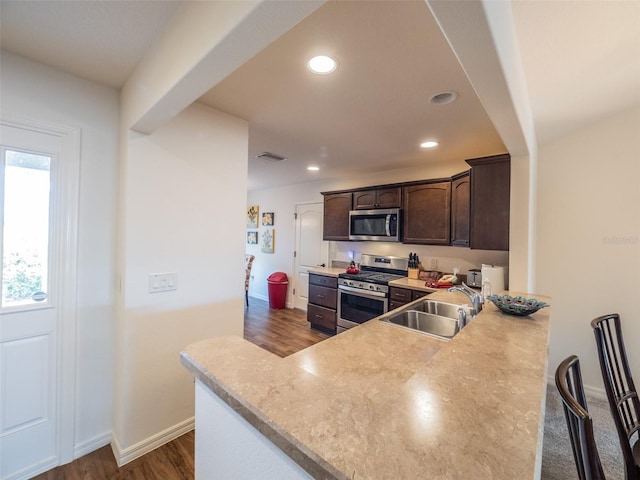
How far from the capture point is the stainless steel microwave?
363 cm

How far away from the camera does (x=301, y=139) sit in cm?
271

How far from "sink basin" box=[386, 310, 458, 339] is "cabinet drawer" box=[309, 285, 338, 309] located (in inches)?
77.1

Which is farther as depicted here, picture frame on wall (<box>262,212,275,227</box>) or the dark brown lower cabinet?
picture frame on wall (<box>262,212,275,227</box>)

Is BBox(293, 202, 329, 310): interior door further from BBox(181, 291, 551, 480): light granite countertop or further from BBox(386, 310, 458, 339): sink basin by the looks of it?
BBox(181, 291, 551, 480): light granite countertop

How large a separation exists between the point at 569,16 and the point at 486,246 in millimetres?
1692

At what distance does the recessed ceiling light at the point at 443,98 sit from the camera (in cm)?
179

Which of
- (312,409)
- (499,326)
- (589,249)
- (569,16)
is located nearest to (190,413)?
(312,409)

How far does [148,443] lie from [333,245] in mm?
3554

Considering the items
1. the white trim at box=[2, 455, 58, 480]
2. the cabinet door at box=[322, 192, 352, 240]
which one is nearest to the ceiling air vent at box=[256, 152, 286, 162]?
the cabinet door at box=[322, 192, 352, 240]

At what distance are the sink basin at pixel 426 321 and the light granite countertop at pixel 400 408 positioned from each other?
709mm

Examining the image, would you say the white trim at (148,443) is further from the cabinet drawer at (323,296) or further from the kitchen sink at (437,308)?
the cabinet drawer at (323,296)

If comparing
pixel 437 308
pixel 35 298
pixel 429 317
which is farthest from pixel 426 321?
pixel 35 298

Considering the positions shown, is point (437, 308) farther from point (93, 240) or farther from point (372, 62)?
point (93, 240)

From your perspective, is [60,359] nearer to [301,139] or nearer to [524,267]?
[301,139]
